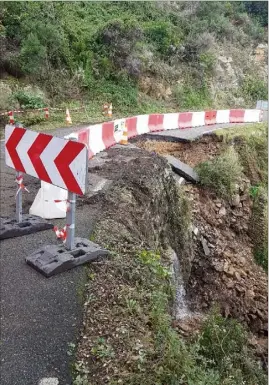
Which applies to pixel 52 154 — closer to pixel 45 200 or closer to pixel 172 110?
pixel 45 200

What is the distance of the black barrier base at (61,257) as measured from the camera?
4.31 metres

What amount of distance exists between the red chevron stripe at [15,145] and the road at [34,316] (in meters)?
0.92

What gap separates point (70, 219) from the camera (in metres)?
4.45

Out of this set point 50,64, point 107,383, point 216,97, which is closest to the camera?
point 107,383

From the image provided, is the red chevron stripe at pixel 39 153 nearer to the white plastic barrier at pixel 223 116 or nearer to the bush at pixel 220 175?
the bush at pixel 220 175

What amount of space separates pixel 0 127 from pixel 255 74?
23.1 metres

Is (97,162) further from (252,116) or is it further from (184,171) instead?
(252,116)

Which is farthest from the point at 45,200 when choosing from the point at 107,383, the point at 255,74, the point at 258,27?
the point at 258,27

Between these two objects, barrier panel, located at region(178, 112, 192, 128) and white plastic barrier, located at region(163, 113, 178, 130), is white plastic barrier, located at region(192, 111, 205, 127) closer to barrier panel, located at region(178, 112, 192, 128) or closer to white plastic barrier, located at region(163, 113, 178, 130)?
barrier panel, located at region(178, 112, 192, 128)

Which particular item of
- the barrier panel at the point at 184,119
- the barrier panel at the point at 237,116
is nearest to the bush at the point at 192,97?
the barrier panel at the point at 237,116

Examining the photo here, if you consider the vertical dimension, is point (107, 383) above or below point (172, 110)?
below

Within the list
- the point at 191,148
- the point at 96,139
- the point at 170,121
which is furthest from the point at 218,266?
the point at 170,121

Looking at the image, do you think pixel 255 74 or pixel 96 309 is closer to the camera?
pixel 96 309

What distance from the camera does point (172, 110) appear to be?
21.8m
